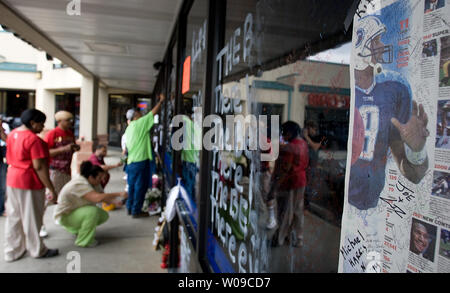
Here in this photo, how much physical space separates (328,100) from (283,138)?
23 centimetres

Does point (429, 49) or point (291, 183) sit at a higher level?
Answer: point (429, 49)

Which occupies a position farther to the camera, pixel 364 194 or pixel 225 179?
pixel 225 179

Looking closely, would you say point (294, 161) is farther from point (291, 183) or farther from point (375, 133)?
point (375, 133)

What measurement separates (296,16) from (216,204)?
0.95 metres

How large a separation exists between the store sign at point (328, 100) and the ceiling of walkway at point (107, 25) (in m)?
2.41

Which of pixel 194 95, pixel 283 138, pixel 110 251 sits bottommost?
pixel 110 251

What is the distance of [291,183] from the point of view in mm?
829

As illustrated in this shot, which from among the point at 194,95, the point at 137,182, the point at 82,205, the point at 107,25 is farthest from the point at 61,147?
the point at 194,95

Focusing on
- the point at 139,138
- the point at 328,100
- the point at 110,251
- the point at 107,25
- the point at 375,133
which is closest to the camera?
the point at 375,133

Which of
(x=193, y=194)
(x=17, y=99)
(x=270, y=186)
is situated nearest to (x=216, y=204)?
(x=270, y=186)

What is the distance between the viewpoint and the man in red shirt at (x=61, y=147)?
3928mm

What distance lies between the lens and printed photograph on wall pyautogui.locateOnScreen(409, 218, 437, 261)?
1.34ft

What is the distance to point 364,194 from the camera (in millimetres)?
520
